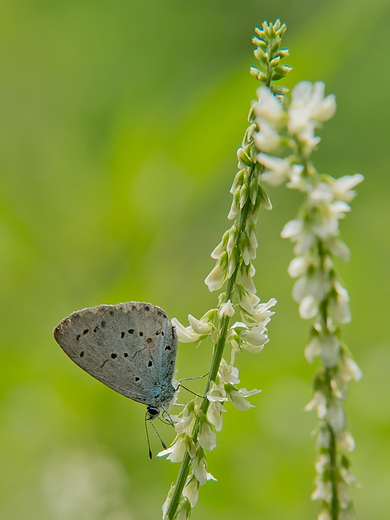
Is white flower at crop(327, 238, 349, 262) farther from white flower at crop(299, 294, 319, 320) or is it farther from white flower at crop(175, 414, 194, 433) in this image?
white flower at crop(175, 414, 194, 433)

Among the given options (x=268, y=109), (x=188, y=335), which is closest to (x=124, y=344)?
(x=188, y=335)

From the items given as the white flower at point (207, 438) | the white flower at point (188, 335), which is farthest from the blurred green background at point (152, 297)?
the white flower at point (207, 438)

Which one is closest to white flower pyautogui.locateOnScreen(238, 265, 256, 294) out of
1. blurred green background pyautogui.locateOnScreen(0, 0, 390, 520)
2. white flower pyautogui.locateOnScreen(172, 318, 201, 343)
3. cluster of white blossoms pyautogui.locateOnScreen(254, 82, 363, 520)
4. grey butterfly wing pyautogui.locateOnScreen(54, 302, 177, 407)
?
white flower pyautogui.locateOnScreen(172, 318, 201, 343)

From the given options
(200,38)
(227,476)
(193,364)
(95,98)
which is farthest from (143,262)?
(200,38)

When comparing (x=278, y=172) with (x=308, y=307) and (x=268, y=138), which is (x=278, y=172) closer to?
(x=268, y=138)

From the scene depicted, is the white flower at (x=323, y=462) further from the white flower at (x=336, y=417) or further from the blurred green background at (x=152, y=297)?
the blurred green background at (x=152, y=297)

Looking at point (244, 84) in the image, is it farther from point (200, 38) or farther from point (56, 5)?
point (56, 5)
